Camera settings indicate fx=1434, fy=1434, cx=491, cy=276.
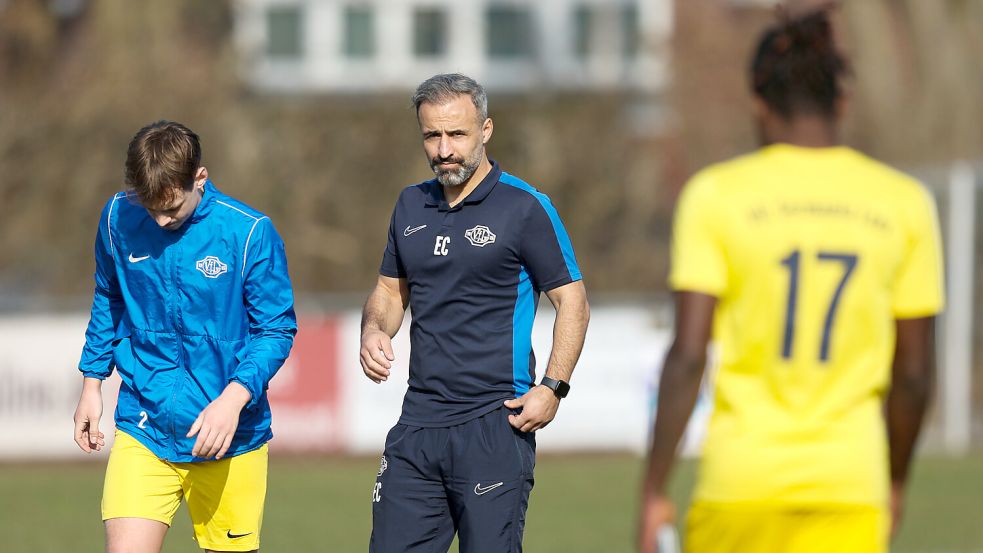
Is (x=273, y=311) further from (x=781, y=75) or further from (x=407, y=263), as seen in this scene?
(x=781, y=75)

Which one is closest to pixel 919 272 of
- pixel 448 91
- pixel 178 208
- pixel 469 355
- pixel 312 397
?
pixel 469 355

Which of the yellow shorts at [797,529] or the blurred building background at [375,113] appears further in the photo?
the blurred building background at [375,113]

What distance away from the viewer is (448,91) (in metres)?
5.20

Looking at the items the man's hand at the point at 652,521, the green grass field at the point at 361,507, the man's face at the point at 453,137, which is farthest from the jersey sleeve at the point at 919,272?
the green grass field at the point at 361,507

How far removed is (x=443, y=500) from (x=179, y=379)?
3.46 feet

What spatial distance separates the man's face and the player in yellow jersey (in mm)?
1871

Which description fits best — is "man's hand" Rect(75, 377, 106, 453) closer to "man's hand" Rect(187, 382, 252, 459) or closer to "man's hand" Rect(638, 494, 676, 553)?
"man's hand" Rect(187, 382, 252, 459)

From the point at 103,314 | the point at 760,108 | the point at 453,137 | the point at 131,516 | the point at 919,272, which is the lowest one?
the point at 131,516

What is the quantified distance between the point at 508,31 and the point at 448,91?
991 inches

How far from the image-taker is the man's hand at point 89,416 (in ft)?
17.3

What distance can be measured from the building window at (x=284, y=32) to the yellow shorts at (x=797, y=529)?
26.7 metres

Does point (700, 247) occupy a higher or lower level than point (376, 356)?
higher

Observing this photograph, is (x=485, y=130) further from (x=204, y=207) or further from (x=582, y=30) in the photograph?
(x=582, y=30)

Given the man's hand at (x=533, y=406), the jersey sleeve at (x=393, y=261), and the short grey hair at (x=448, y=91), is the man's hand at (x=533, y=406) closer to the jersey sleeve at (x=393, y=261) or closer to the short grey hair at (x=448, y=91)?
the jersey sleeve at (x=393, y=261)
